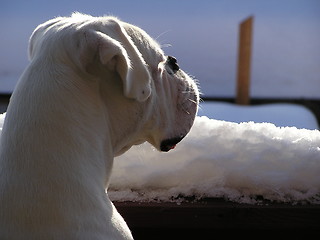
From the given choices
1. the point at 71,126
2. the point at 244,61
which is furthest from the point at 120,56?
the point at 244,61

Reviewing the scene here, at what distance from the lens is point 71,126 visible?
1.19m

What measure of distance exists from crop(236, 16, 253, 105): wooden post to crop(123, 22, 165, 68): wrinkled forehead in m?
4.56

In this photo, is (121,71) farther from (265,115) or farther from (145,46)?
(265,115)

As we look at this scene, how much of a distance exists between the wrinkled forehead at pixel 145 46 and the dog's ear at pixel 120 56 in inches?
3.8

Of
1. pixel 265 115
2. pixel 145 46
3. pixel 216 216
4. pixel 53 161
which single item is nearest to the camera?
pixel 53 161

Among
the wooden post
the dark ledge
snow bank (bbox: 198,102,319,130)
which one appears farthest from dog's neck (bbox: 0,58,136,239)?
the wooden post

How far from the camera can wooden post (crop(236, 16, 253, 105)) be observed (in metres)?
5.88

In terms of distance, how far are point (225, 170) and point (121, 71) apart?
0.66m

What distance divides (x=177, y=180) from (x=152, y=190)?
0.08 metres

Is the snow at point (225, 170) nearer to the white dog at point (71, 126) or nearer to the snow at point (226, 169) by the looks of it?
the snow at point (226, 169)

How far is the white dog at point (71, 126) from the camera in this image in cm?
114

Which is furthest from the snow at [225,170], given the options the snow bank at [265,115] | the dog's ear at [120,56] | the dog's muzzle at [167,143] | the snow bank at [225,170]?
the snow bank at [265,115]

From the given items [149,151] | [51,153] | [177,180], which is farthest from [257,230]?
[51,153]

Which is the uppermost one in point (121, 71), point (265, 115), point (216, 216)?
point (121, 71)
